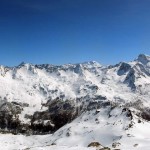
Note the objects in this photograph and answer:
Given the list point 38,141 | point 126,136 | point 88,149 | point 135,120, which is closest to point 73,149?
point 88,149

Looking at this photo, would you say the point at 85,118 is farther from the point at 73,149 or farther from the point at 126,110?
the point at 73,149

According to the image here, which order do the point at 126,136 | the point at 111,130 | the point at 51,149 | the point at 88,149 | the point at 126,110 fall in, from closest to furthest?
the point at 88,149
the point at 51,149
the point at 126,136
the point at 111,130
the point at 126,110

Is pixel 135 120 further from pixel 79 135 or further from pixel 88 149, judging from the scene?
pixel 88 149

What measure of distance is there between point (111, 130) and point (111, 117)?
81.7ft

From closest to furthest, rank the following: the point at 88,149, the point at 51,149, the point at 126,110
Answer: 1. the point at 88,149
2. the point at 51,149
3. the point at 126,110

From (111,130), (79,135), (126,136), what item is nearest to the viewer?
(126,136)

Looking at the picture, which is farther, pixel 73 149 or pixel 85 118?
pixel 85 118

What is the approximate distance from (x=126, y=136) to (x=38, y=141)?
67.4m

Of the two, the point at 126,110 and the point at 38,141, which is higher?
the point at 126,110

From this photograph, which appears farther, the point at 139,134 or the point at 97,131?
the point at 97,131

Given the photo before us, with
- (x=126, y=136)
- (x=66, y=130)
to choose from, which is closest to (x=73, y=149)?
(x=126, y=136)

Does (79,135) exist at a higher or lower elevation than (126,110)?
lower

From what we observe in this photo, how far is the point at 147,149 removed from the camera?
7088 centimetres

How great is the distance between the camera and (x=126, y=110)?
540 ft
